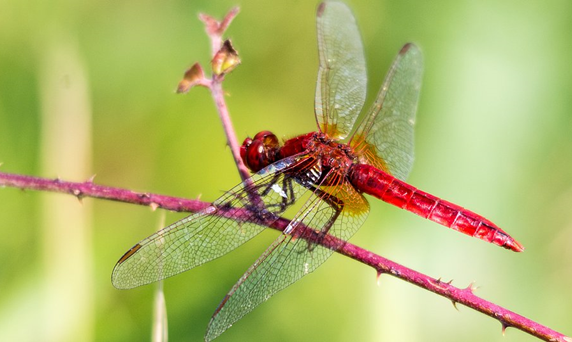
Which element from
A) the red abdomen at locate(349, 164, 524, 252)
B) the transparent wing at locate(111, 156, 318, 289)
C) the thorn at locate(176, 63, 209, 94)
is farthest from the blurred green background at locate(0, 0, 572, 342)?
the thorn at locate(176, 63, 209, 94)

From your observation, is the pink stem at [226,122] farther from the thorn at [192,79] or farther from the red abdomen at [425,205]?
the red abdomen at [425,205]

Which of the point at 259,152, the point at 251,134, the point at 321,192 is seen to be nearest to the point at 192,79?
the point at 259,152

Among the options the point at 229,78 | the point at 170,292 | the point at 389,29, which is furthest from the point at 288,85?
the point at 170,292

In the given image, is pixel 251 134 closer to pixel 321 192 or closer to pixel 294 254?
pixel 321 192

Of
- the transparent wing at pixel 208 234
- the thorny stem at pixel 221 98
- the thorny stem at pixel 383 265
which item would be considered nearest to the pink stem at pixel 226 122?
the thorny stem at pixel 221 98

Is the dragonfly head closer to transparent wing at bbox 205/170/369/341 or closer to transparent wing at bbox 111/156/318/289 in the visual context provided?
transparent wing at bbox 111/156/318/289
